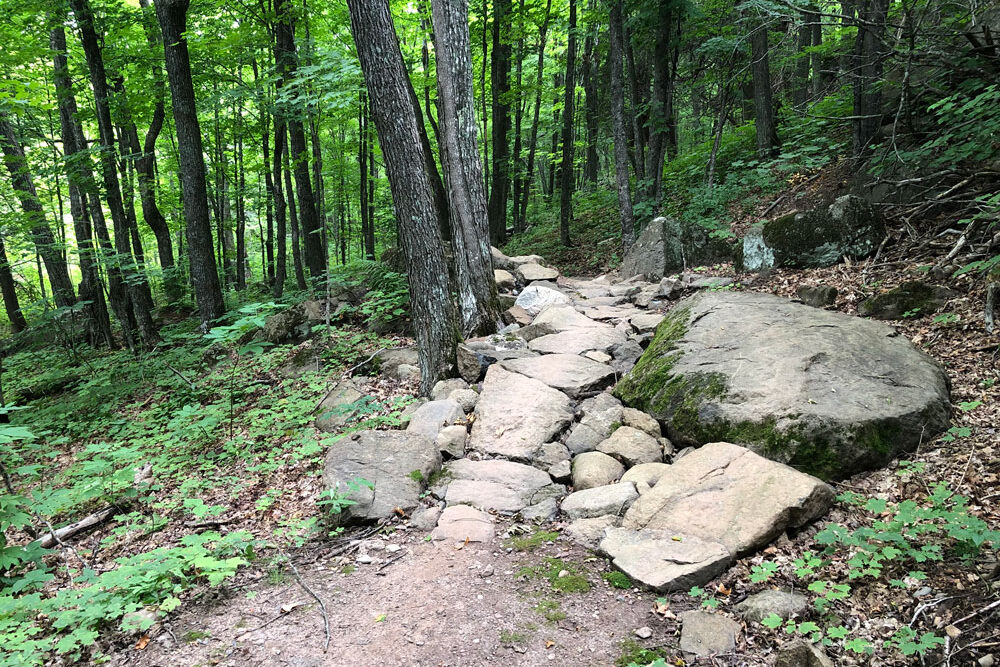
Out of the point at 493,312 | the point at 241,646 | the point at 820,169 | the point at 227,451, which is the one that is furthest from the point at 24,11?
the point at 820,169

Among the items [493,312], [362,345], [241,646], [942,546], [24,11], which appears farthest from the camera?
[24,11]

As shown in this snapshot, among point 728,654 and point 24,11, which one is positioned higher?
point 24,11

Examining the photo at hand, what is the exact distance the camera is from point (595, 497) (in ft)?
12.9

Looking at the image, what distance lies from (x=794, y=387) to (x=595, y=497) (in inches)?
70.3

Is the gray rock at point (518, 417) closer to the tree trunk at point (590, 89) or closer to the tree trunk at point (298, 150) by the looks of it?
the tree trunk at point (298, 150)

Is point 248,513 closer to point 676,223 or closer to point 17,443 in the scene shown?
point 17,443

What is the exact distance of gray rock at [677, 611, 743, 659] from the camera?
2.50m

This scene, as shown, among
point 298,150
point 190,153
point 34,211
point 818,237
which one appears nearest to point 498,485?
point 818,237

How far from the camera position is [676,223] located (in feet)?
32.7

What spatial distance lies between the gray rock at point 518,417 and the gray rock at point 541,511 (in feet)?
2.32

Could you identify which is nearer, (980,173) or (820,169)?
(980,173)

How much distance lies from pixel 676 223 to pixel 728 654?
8679 millimetres

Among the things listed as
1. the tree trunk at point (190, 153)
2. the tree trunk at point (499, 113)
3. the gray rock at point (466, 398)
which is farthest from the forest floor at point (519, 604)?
the tree trunk at point (499, 113)

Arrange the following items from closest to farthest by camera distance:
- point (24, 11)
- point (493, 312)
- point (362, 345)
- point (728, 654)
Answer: point (728, 654) → point (493, 312) → point (362, 345) → point (24, 11)
